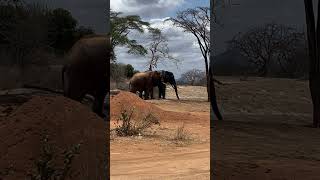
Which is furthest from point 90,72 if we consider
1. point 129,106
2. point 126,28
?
point 126,28

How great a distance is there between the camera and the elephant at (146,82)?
23.2 meters

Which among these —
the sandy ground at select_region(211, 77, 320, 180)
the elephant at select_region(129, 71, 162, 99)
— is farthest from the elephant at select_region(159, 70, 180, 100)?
the sandy ground at select_region(211, 77, 320, 180)

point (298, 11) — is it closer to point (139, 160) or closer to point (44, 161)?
point (139, 160)

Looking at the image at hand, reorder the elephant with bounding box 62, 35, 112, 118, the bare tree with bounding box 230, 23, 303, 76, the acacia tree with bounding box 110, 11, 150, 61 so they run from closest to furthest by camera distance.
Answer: the elephant with bounding box 62, 35, 112, 118 < the bare tree with bounding box 230, 23, 303, 76 < the acacia tree with bounding box 110, 11, 150, 61

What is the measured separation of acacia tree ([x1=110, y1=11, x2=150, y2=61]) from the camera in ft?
90.8

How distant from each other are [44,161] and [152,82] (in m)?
19.7

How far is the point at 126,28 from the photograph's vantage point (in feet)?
94.7

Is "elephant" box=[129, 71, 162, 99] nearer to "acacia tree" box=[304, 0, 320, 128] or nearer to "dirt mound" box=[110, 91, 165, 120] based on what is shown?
"dirt mound" box=[110, 91, 165, 120]

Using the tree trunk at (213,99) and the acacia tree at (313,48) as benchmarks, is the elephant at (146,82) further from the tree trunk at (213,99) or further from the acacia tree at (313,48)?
the acacia tree at (313,48)

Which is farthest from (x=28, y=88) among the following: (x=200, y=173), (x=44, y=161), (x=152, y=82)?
(x=152, y=82)

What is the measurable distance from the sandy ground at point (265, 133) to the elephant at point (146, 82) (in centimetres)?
848

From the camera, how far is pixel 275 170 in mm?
6570

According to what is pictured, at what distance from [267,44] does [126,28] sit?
14.8 metres

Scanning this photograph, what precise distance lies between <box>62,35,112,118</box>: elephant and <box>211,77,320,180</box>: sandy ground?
2.02 m
